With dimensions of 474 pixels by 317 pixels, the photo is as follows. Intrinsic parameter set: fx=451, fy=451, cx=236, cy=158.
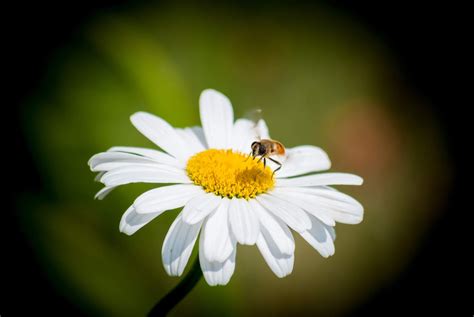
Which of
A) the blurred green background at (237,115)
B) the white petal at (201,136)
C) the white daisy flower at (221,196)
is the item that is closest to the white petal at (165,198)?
the white daisy flower at (221,196)

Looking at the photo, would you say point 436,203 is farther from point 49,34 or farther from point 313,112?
point 49,34

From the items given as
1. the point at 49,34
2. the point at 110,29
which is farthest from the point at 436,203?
the point at 49,34

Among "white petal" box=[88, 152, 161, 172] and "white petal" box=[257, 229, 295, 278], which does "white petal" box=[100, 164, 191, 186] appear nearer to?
"white petal" box=[88, 152, 161, 172]

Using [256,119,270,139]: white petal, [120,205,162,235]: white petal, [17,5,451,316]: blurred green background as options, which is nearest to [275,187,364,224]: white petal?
[256,119,270,139]: white petal

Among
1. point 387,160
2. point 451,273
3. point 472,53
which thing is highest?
point 472,53

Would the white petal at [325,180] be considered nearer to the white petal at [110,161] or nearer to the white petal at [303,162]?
the white petal at [303,162]

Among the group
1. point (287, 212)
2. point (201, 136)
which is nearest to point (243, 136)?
point (201, 136)

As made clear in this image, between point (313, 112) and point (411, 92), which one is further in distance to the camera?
point (411, 92)

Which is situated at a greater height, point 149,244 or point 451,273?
point 451,273
